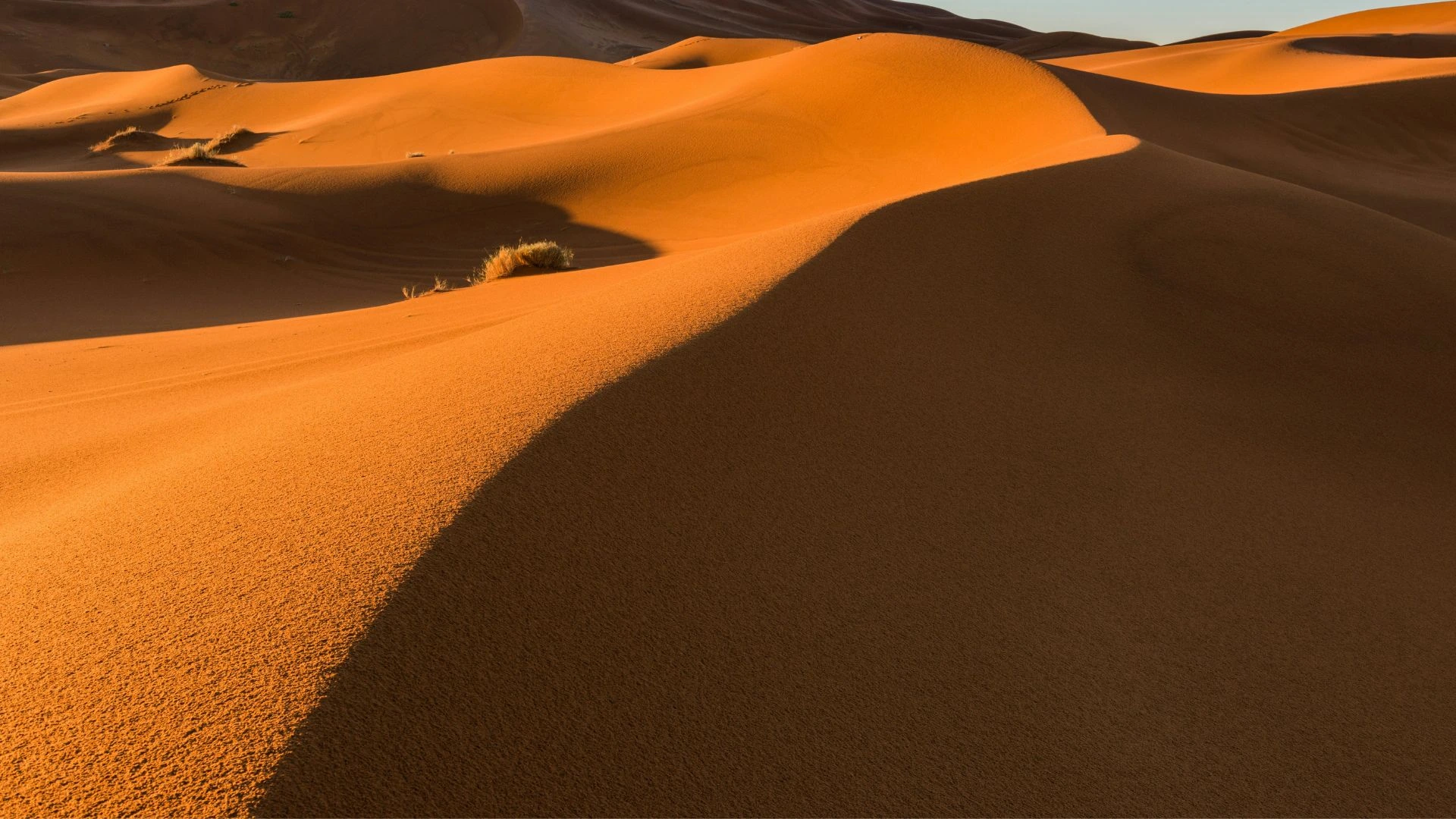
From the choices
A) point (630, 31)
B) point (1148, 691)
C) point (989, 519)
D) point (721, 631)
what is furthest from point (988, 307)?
point (630, 31)

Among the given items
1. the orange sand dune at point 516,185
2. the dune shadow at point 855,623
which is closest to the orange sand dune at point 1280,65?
the orange sand dune at point 516,185

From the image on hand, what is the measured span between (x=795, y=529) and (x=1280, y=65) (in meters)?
30.9

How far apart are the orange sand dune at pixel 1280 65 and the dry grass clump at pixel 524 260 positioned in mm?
14622

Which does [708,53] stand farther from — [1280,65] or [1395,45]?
[1395,45]

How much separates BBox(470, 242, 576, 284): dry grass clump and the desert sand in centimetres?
46

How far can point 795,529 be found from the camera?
2.79 m

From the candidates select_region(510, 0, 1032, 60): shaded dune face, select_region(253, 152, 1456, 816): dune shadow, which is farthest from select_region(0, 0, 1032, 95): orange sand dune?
select_region(253, 152, 1456, 816): dune shadow

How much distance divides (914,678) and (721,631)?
486mm

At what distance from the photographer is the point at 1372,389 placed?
4.83 metres

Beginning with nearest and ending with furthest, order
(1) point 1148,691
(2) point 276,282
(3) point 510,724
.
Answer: (3) point 510,724, (1) point 1148,691, (2) point 276,282

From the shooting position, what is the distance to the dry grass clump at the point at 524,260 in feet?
27.8

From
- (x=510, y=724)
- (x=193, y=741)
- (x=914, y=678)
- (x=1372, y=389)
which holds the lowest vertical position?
(x=1372, y=389)

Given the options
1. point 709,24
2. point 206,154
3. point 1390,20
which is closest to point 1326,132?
point 206,154

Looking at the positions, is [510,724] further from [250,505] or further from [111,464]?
[111,464]
